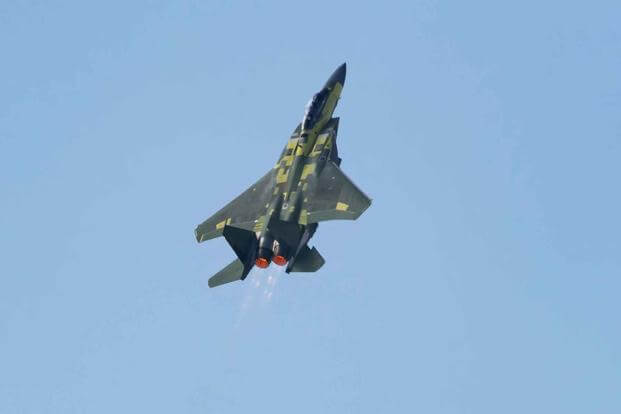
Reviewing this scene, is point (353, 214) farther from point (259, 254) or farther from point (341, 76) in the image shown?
point (341, 76)

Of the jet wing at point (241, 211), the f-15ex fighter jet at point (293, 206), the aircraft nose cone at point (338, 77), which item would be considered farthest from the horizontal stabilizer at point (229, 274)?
the aircraft nose cone at point (338, 77)

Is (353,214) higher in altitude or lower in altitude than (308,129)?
lower

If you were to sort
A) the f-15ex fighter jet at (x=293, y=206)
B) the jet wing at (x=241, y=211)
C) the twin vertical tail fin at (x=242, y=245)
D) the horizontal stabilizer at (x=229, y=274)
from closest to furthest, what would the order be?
the twin vertical tail fin at (x=242, y=245), the f-15ex fighter jet at (x=293, y=206), the horizontal stabilizer at (x=229, y=274), the jet wing at (x=241, y=211)

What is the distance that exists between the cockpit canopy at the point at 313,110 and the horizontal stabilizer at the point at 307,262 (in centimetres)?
1011

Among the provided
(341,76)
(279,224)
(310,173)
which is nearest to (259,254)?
(279,224)

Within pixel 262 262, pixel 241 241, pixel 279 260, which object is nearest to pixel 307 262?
pixel 279 260

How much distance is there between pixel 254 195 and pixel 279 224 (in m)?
5.56

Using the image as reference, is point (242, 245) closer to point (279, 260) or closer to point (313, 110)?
point (279, 260)

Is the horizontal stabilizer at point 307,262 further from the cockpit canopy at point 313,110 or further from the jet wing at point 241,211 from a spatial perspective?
the cockpit canopy at point 313,110

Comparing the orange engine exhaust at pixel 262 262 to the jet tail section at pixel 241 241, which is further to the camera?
the jet tail section at pixel 241 241

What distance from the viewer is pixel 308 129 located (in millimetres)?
77875

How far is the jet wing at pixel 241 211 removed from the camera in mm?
74938

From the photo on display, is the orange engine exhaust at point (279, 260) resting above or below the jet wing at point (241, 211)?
below

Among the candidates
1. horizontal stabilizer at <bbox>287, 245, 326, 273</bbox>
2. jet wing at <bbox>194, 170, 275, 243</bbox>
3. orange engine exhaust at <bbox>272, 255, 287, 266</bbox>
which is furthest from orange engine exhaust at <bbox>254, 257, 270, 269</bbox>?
jet wing at <bbox>194, 170, 275, 243</bbox>
